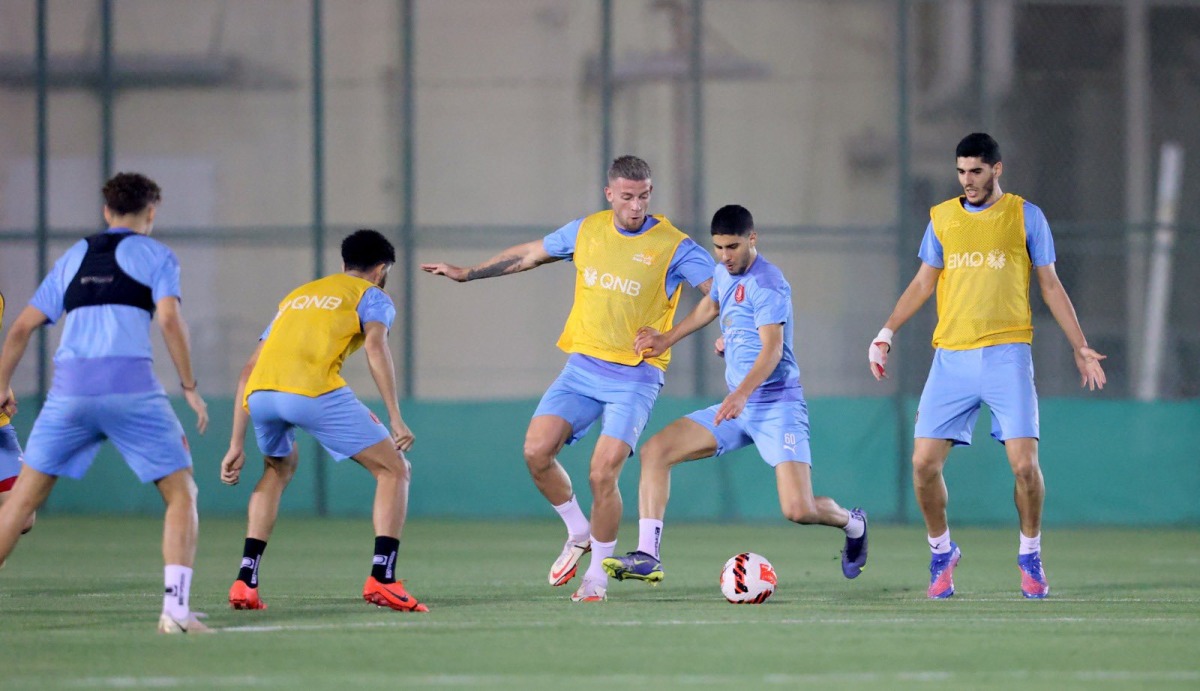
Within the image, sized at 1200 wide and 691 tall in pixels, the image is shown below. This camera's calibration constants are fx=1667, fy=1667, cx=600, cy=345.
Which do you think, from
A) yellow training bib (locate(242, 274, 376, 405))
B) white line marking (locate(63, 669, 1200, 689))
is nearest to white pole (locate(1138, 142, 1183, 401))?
yellow training bib (locate(242, 274, 376, 405))

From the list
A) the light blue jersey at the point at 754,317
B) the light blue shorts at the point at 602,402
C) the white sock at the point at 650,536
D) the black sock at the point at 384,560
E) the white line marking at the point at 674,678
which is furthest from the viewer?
the light blue shorts at the point at 602,402

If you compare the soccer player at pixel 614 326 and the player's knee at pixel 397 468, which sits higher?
the soccer player at pixel 614 326

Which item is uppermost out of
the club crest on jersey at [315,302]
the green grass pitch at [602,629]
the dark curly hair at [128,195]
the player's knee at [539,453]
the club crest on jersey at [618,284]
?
the dark curly hair at [128,195]

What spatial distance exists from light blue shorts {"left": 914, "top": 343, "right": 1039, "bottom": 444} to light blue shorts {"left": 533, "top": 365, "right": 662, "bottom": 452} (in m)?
1.54

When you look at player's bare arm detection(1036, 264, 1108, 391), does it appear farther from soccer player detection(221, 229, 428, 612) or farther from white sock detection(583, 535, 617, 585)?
soccer player detection(221, 229, 428, 612)

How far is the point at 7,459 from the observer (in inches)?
396

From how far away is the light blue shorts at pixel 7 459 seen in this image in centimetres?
1005

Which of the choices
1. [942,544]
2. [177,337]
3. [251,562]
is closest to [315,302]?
[177,337]

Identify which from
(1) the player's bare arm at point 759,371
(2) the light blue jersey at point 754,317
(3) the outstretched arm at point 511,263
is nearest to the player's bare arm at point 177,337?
(3) the outstretched arm at point 511,263

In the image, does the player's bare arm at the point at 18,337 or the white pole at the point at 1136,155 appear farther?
the white pole at the point at 1136,155

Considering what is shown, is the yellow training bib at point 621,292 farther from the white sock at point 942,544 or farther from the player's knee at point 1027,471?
the player's knee at point 1027,471

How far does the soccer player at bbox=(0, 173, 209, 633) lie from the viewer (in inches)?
288

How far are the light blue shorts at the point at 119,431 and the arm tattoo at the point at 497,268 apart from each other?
2654mm

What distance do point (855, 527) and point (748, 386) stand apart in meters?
1.33
